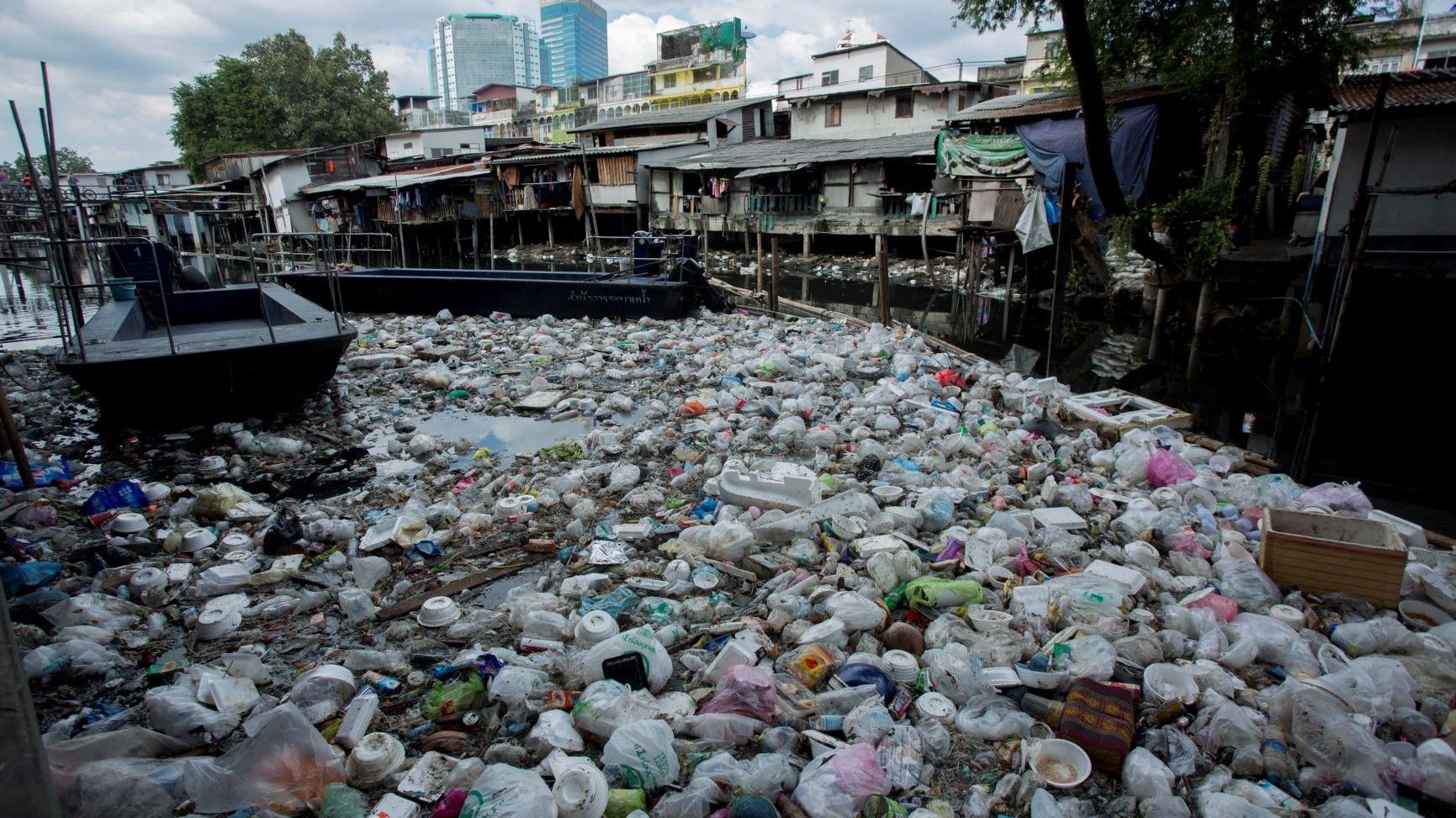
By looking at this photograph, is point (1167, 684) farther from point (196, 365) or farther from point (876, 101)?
point (876, 101)

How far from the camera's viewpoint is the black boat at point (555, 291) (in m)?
10.7

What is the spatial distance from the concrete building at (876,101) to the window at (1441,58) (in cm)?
1066

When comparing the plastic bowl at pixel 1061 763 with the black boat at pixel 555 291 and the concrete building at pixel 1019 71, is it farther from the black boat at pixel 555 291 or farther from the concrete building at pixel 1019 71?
the concrete building at pixel 1019 71

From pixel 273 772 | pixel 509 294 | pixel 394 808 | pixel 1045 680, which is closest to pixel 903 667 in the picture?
pixel 1045 680

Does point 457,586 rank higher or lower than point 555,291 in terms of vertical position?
lower

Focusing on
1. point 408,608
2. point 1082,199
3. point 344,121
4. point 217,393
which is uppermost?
point 344,121

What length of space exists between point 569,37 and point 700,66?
111m

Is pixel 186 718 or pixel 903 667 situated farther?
pixel 903 667

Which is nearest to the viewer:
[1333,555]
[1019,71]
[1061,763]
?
[1061,763]

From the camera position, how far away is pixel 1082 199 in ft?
36.2

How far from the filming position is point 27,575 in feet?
10.8

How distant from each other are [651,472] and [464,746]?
106 inches

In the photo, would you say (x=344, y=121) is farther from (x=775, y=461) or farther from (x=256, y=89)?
(x=775, y=461)

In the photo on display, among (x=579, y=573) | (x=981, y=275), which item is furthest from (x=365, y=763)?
(x=981, y=275)
